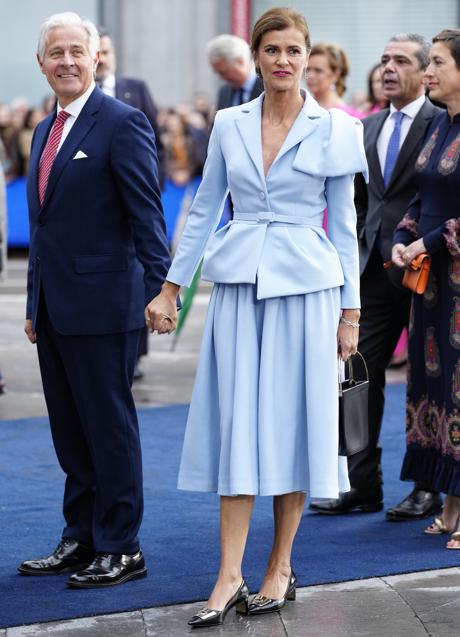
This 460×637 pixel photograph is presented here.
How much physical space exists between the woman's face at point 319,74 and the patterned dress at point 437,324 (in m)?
1.67

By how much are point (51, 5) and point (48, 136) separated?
16609 mm

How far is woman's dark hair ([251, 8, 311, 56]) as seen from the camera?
4996mm

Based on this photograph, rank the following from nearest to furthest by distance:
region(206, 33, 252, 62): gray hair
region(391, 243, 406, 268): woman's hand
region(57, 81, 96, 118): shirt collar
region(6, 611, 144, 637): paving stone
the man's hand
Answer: region(6, 611, 144, 637): paving stone, region(57, 81, 96, 118): shirt collar, the man's hand, region(391, 243, 406, 268): woman's hand, region(206, 33, 252, 62): gray hair

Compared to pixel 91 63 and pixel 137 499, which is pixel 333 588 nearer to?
pixel 137 499

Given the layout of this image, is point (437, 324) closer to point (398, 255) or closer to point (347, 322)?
point (398, 255)

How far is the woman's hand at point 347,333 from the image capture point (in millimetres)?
5102

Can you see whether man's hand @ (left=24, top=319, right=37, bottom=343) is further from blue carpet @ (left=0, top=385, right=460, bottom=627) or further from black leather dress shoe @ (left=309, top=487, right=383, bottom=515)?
black leather dress shoe @ (left=309, top=487, right=383, bottom=515)

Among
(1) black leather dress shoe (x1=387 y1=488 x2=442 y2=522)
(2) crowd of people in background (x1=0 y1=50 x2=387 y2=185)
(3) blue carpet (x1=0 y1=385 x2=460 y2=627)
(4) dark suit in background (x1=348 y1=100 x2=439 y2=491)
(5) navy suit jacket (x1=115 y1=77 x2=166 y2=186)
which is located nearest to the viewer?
(3) blue carpet (x1=0 y1=385 x2=460 y2=627)

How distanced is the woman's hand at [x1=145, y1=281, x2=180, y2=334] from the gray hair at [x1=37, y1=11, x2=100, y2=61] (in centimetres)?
95

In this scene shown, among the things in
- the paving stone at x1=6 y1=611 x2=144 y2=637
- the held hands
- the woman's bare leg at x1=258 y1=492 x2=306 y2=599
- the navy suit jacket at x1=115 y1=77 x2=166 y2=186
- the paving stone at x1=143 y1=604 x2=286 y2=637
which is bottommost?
the paving stone at x1=6 y1=611 x2=144 y2=637

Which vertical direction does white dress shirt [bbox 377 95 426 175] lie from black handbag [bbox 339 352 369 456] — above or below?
above

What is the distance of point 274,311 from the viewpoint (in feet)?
16.4

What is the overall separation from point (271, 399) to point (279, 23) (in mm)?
1268

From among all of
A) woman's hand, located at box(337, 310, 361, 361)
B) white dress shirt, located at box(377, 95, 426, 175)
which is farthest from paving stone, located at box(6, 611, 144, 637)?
white dress shirt, located at box(377, 95, 426, 175)
